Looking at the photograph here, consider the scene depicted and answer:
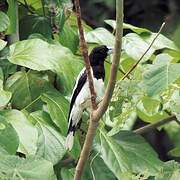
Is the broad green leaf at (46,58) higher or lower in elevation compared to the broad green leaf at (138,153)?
higher

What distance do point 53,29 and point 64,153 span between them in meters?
0.49

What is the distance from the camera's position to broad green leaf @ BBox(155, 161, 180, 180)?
1866 mm

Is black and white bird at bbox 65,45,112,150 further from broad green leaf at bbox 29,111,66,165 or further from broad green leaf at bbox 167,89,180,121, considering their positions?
broad green leaf at bbox 167,89,180,121

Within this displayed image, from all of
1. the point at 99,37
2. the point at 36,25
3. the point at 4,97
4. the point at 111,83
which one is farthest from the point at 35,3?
the point at 111,83

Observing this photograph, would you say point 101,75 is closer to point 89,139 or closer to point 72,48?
point 72,48

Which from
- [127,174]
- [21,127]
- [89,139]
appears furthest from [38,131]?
[89,139]

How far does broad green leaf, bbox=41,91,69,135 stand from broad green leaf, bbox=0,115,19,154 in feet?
0.60

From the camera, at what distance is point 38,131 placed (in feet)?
6.56

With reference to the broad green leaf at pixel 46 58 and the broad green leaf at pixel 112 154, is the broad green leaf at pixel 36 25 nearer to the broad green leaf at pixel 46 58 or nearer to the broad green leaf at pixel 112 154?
the broad green leaf at pixel 46 58

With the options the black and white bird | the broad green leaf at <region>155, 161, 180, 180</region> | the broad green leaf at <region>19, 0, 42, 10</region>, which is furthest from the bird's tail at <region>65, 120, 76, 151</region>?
the broad green leaf at <region>19, 0, 42, 10</region>

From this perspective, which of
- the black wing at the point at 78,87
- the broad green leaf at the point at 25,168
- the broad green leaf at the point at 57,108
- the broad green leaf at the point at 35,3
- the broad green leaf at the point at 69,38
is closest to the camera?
the broad green leaf at the point at 25,168

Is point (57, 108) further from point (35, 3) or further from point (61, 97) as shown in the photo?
point (35, 3)

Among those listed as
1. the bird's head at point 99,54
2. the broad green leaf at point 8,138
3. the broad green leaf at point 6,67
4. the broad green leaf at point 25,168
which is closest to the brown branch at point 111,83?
the broad green leaf at point 25,168

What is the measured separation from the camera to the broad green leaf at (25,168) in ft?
5.40
